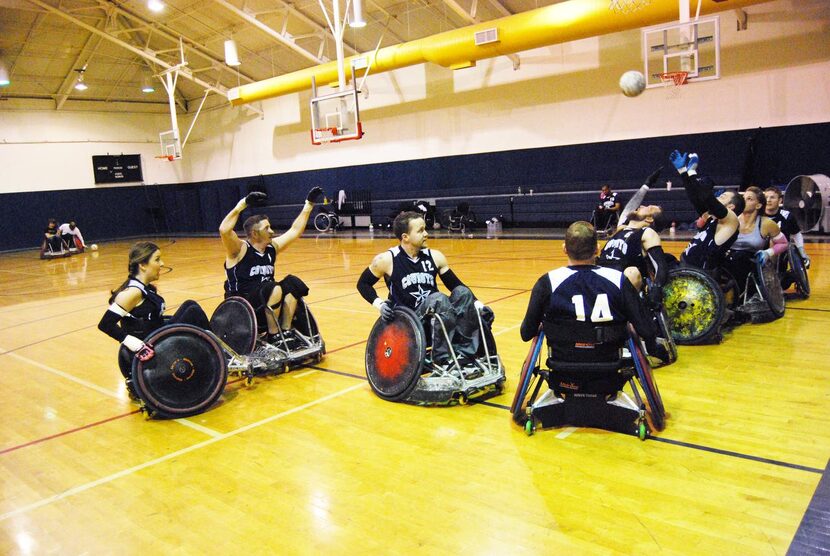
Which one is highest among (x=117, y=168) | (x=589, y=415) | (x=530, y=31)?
(x=530, y=31)

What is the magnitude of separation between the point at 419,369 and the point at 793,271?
507 cm

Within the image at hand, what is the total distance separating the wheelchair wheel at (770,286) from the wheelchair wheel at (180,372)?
5.20m

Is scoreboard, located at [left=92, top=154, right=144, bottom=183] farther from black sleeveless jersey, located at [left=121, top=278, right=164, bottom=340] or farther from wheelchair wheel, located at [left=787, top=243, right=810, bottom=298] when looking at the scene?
wheelchair wheel, located at [left=787, top=243, right=810, bottom=298]

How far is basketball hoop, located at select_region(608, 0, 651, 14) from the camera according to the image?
39.5 feet

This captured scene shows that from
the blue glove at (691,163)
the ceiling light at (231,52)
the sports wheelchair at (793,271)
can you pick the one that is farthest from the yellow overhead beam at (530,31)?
the blue glove at (691,163)

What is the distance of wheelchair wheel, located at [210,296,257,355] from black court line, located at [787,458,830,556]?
4.22 m

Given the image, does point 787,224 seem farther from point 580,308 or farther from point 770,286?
point 580,308

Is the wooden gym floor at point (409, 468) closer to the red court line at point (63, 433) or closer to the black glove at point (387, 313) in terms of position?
the red court line at point (63, 433)

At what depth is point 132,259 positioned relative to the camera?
5012 mm

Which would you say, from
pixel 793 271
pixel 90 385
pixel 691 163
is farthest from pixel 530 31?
pixel 90 385

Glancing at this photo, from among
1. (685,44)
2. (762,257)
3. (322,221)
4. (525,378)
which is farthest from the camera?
(322,221)

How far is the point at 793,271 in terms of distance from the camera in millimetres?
7336

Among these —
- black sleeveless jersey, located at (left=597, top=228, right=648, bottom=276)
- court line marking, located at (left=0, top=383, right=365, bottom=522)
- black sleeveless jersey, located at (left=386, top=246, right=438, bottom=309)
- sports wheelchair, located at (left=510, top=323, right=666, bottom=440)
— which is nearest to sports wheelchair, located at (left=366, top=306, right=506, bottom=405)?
black sleeveless jersey, located at (left=386, top=246, right=438, bottom=309)

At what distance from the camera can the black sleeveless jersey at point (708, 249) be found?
616 cm
